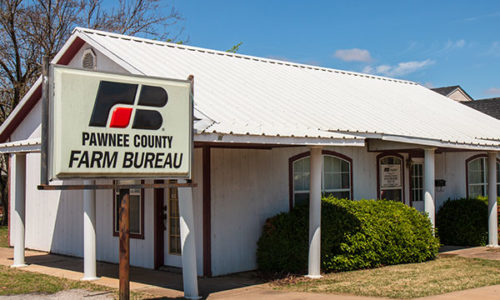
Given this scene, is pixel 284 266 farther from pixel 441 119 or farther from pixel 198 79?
pixel 441 119

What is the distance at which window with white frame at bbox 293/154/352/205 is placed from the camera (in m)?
13.6

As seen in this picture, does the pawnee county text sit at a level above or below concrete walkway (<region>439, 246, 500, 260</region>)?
above

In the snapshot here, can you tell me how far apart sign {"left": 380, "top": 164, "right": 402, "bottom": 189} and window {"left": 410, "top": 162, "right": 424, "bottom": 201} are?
72 centimetres

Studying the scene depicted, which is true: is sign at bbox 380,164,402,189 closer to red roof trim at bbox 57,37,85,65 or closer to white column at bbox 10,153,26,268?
red roof trim at bbox 57,37,85,65

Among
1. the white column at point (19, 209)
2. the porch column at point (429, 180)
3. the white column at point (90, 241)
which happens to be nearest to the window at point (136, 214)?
the white column at point (90, 241)

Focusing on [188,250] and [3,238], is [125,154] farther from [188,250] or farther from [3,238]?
[3,238]

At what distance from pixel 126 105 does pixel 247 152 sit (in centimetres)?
520

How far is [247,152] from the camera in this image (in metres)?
12.7

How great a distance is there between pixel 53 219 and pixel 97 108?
367 inches

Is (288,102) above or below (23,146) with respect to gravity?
above

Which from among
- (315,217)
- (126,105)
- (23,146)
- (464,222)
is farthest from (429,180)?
(23,146)

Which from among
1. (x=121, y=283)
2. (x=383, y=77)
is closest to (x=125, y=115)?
(x=121, y=283)

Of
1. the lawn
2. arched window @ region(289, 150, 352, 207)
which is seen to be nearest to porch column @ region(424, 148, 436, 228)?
the lawn

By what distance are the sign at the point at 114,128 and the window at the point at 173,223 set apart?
4554mm
